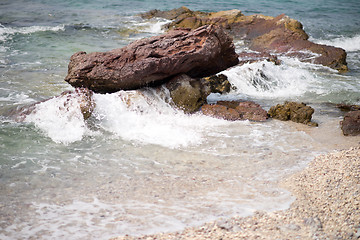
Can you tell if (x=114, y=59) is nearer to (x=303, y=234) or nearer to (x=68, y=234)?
(x=68, y=234)

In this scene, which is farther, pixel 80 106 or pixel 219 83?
pixel 219 83

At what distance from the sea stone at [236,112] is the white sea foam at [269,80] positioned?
2093mm

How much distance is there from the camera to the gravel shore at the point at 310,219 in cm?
379

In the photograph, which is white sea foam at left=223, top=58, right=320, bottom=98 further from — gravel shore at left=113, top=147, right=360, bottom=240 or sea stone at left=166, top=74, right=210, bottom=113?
gravel shore at left=113, top=147, right=360, bottom=240

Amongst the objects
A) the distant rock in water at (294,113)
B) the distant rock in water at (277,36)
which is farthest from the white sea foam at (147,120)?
the distant rock in water at (277,36)

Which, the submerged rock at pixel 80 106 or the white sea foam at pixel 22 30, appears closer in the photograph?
the submerged rock at pixel 80 106

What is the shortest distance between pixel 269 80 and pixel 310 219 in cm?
790

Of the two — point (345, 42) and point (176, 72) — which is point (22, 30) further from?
point (345, 42)

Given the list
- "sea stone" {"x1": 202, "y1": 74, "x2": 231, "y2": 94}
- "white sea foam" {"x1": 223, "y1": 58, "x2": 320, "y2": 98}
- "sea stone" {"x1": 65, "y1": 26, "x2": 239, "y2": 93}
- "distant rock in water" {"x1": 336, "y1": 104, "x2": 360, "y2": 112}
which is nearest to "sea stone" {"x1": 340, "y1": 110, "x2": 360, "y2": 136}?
"distant rock in water" {"x1": 336, "y1": 104, "x2": 360, "y2": 112}

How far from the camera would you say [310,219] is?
4023 millimetres

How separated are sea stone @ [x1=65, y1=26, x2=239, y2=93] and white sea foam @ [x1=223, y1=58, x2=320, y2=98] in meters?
2.76

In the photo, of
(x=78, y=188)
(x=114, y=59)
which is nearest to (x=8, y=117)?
(x=114, y=59)

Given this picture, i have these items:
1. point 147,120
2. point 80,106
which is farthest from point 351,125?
point 80,106

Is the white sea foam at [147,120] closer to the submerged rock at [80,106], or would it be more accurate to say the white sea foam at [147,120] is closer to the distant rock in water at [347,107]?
the submerged rock at [80,106]
